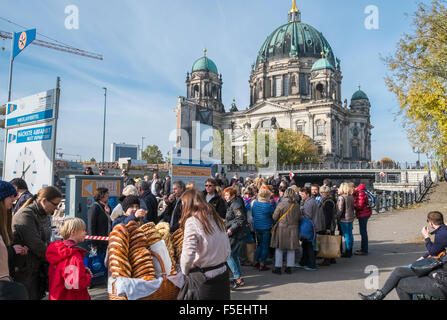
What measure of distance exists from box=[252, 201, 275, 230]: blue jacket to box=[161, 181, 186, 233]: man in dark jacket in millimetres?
1657

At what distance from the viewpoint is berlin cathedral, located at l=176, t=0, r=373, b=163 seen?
71.7m

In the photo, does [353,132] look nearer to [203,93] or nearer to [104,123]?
[203,93]

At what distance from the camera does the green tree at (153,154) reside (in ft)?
311

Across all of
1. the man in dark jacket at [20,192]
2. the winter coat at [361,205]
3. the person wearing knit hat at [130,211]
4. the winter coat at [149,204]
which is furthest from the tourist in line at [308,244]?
the man in dark jacket at [20,192]

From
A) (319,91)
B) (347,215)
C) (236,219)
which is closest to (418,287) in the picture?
(236,219)

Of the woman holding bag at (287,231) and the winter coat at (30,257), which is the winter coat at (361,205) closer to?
the woman holding bag at (287,231)

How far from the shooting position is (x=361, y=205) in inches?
350

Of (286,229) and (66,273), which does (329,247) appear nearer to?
(286,229)

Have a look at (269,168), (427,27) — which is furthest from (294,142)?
(427,27)

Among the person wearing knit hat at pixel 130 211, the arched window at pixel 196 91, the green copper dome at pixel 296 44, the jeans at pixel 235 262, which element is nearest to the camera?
the person wearing knit hat at pixel 130 211

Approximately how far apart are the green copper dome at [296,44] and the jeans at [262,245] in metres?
78.8

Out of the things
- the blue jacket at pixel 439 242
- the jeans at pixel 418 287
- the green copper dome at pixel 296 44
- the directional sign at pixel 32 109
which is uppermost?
the green copper dome at pixel 296 44

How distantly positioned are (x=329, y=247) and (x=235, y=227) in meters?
2.84
